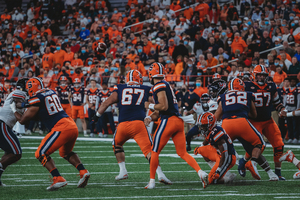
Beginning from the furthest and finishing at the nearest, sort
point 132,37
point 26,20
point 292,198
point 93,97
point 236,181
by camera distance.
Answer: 1. point 26,20
2. point 132,37
3. point 93,97
4. point 236,181
5. point 292,198

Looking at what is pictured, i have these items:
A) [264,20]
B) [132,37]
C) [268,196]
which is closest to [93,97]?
[132,37]

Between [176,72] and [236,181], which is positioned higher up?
[176,72]

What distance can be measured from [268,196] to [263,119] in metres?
1.97

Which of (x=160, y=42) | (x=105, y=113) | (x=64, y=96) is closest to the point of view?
(x=105, y=113)

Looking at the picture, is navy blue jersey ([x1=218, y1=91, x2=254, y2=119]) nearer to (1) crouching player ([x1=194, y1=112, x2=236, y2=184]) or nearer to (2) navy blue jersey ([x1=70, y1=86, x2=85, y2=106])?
(1) crouching player ([x1=194, y1=112, x2=236, y2=184])

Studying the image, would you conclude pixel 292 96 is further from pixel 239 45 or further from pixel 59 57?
pixel 59 57

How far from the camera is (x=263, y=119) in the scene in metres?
7.19

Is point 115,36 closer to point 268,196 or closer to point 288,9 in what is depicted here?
point 288,9

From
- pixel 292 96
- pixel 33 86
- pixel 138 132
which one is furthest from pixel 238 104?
pixel 292 96

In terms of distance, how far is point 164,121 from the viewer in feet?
20.8

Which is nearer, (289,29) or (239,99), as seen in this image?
(239,99)

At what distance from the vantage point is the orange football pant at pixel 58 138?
6.05m

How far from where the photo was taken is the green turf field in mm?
5551

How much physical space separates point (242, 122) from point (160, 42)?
1081 centimetres
